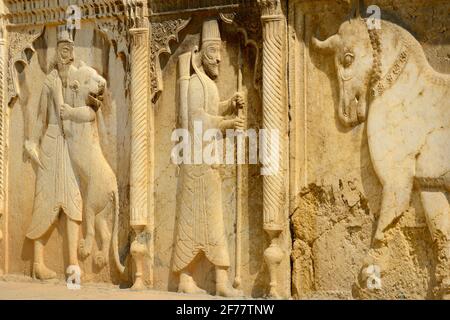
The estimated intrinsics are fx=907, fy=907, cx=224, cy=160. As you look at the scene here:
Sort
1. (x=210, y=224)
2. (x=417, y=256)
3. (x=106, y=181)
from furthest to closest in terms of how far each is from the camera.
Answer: (x=106, y=181), (x=210, y=224), (x=417, y=256)

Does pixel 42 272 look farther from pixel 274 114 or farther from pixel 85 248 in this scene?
pixel 274 114

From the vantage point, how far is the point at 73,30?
9070mm

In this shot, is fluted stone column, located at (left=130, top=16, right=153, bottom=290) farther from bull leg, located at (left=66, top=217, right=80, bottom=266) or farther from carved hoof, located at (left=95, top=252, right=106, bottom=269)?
bull leg, located at (left=66, top=217, right=80, bottom=266)

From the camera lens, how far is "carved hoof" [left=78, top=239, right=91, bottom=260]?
29.1 ft

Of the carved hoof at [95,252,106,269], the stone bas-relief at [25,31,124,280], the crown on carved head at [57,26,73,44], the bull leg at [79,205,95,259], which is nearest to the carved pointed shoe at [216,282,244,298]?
the stone bas-relief at [25,31,124,280]

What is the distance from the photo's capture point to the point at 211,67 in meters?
8.19

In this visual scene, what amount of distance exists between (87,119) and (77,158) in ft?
1.32

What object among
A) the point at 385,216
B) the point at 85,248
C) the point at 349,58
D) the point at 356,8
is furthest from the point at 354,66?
the point at 85,248

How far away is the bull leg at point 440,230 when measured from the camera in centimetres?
719

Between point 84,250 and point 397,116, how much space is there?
338cm

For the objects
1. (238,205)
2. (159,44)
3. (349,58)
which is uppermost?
(159,44)

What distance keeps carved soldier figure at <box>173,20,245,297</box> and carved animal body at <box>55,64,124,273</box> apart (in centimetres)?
82
